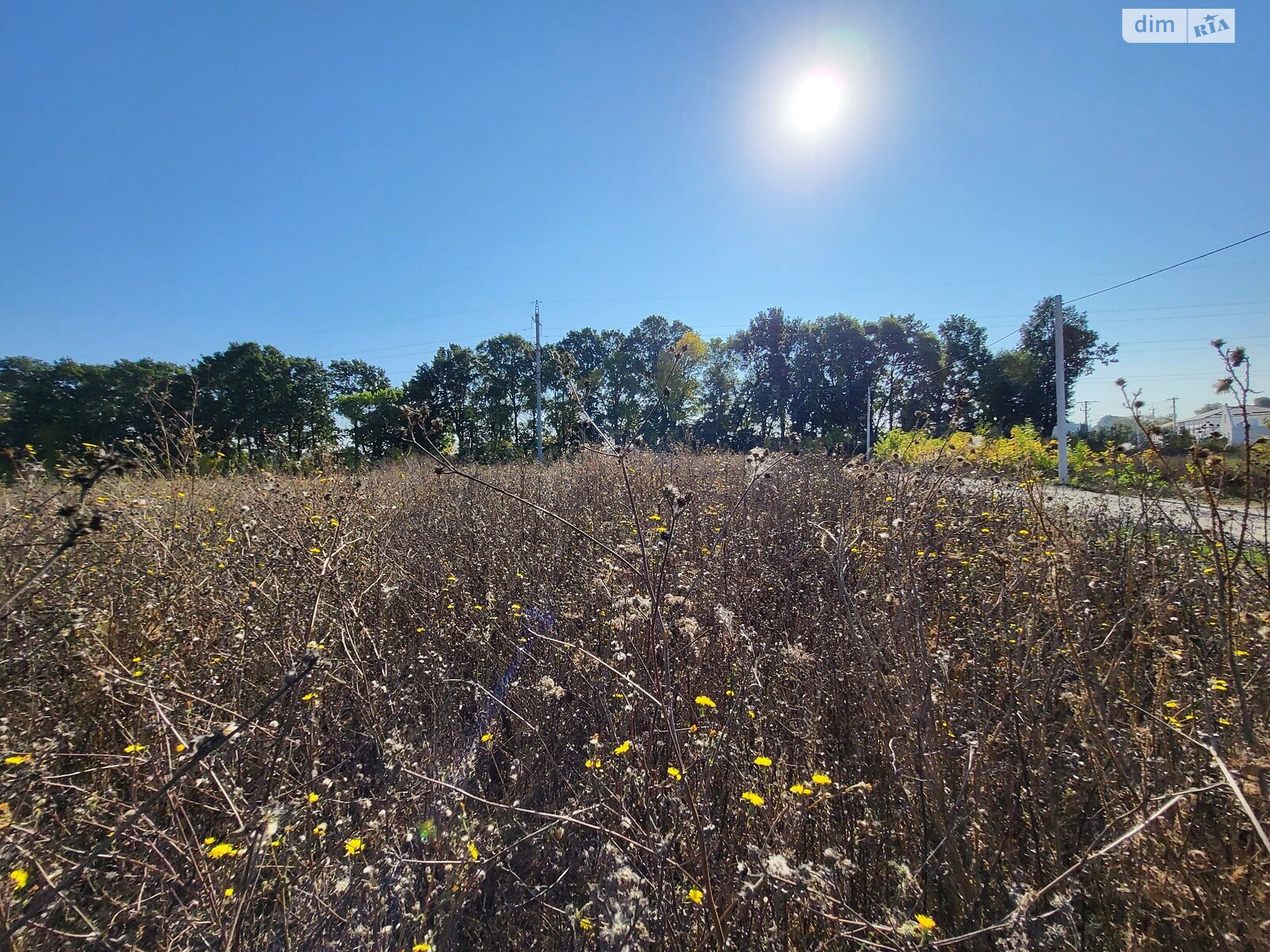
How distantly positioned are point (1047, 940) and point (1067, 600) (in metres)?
1.39

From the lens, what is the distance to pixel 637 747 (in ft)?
5.23

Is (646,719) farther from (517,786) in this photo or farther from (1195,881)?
(1195,881)

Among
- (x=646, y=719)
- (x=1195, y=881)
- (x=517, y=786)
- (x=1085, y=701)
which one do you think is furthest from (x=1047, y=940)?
(x=517, y=786)

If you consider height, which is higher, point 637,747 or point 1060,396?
point 1060,396

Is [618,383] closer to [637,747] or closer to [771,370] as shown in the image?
[771,370]

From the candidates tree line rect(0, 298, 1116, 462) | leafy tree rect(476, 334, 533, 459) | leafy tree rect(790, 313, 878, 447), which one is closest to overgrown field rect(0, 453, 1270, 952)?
tree line rect(0, 298, 1116, 462)

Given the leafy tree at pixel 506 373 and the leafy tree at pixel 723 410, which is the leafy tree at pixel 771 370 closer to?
the leafy tree at pixel 723 410

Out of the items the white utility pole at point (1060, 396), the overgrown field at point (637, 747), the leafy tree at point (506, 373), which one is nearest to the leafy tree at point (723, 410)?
the leafy tree at point (506, 373)

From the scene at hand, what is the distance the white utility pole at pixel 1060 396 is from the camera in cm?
1219

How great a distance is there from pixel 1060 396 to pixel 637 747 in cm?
1643

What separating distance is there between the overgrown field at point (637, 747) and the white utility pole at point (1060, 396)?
11.7 meters

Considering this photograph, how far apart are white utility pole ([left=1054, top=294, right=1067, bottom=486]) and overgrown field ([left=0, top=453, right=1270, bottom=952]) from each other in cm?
1171

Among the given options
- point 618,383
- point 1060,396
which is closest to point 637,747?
point 1060,396

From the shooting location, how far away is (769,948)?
1.20 meters
